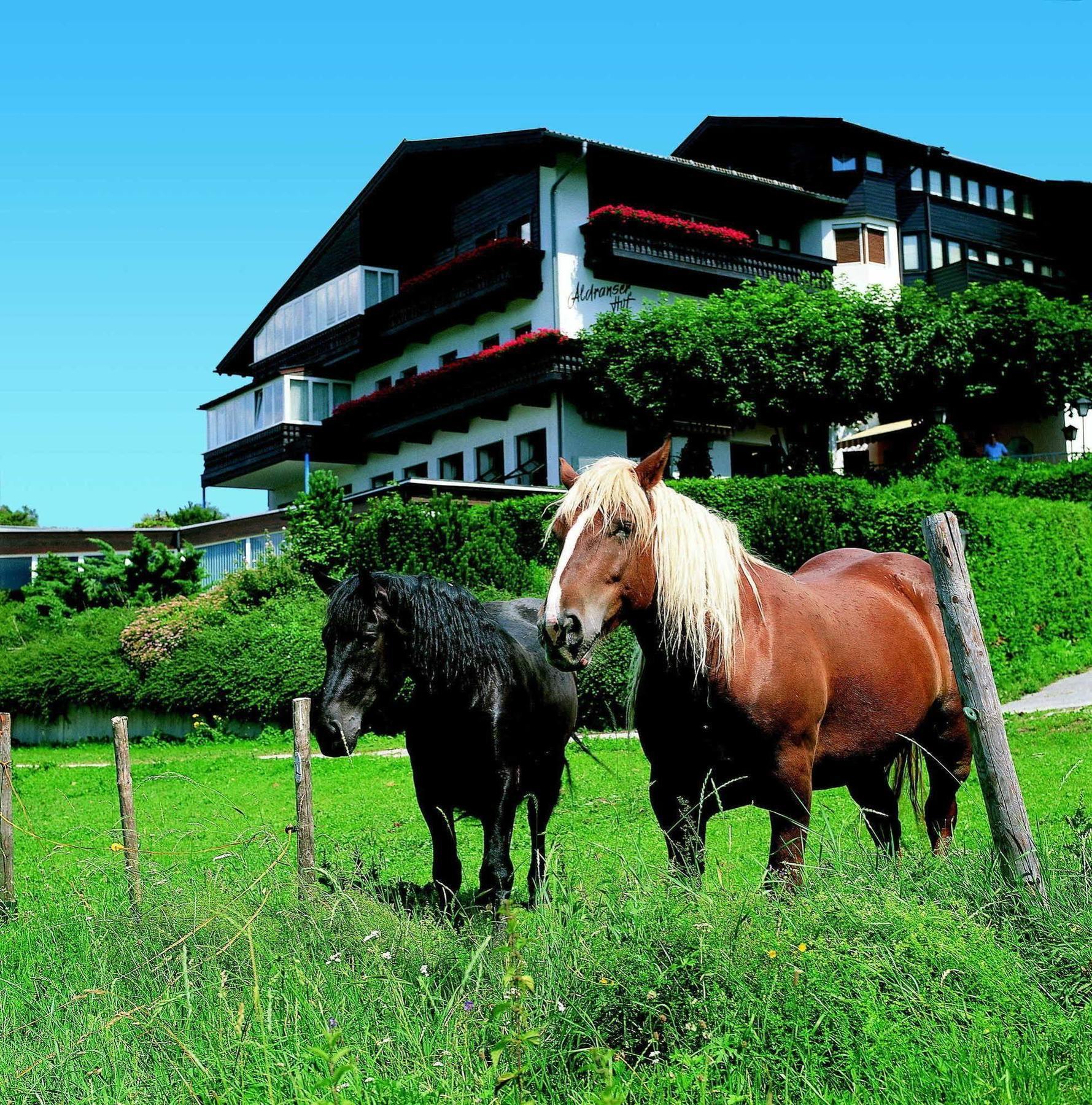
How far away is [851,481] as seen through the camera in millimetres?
19719

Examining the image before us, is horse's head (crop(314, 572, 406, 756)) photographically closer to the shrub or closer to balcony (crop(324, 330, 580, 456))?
the shrub

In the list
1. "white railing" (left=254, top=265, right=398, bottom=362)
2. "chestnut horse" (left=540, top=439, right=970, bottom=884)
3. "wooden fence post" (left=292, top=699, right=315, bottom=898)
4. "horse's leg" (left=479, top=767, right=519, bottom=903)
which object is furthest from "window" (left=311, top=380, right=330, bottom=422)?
"chestnut horse" (left=540, top=439, right=970, bottom=884)

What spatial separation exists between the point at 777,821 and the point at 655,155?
32.1 m

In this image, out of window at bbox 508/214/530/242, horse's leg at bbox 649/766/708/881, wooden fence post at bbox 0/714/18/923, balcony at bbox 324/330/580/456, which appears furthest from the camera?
window at bbox 508/214/530/242

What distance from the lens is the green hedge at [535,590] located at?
18.1 m

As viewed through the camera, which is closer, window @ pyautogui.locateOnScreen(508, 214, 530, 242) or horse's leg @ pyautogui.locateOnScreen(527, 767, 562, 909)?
horse's leg @ pyautogui.locateOnScreen(527, 767, 562, 909)

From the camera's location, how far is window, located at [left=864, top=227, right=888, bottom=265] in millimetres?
43062

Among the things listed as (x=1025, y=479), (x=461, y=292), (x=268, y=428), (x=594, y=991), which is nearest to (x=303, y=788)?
(x=594, y=991)

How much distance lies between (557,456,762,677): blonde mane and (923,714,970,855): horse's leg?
2.00 meters

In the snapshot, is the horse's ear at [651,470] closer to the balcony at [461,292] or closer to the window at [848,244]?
the balcony at [461,292]

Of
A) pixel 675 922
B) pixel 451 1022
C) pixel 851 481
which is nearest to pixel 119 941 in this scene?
pixel 451 1022

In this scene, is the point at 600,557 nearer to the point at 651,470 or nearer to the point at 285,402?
the point at 651,470

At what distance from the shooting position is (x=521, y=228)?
35.8 m

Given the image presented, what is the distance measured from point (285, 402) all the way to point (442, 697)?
38007 millimetres
